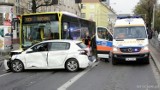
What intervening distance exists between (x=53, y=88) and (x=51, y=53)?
489 centimetres

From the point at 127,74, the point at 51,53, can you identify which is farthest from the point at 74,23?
the point at 127,74

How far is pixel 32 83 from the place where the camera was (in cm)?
1337

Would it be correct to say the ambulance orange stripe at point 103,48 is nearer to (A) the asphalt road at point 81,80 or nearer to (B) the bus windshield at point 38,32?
(B) the bus windshield at point 38,32

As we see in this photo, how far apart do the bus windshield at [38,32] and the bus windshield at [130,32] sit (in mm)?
3264

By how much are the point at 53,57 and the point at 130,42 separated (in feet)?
15.2

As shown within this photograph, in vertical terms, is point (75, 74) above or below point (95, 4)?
below

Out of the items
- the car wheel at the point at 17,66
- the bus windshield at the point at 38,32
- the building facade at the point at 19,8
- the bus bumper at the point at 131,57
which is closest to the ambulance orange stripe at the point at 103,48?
the bus bumper at the point at 131,57

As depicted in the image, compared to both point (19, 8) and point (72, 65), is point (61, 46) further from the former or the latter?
point (19, 8)

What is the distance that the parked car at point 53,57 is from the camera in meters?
16.7

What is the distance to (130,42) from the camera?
63.9ft

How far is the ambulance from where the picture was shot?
19234 mm

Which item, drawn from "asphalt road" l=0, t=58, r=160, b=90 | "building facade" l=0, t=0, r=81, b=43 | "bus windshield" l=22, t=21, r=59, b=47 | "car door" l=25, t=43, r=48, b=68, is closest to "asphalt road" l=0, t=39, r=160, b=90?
"asphalt road" l=0, t=58, r=160, b=90

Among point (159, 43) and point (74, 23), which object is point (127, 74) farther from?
point (159, 43)

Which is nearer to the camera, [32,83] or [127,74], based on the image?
[32,83]
